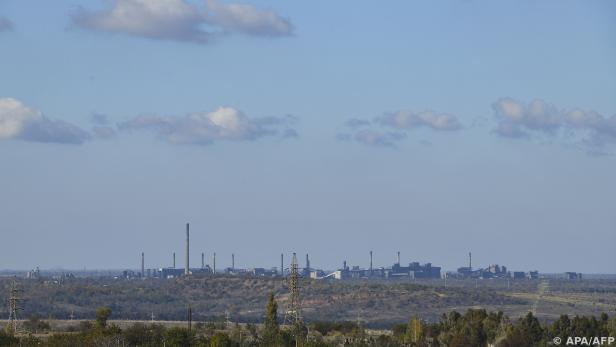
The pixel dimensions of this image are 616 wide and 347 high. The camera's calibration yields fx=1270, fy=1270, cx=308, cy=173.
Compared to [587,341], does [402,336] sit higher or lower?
lower

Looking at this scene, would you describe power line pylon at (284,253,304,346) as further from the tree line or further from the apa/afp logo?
the apa/afp logo

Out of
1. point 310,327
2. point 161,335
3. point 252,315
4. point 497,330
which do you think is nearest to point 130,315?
point 252,315

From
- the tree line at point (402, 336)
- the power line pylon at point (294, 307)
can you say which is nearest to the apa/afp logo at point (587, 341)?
the tree line at point (402, 336)

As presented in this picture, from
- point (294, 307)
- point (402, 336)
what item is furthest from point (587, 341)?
point (294, 307)

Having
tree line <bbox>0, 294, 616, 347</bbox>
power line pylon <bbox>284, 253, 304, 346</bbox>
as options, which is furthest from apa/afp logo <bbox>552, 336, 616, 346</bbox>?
power line pylon <bbox>284, 253, 304, 346</bbox>

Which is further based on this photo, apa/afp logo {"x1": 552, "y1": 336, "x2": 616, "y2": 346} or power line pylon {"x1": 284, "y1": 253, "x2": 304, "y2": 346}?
power line pylon {"x1": 284, "y1": 253, "x2": 304, "y2": 346}

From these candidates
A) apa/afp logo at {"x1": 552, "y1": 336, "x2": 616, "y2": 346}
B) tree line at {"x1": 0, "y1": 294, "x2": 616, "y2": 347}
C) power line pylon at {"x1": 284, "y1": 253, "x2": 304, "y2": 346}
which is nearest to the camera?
apa/afp logo at {"x1": 552, "y1": 336, "x2": 616, "y2": 346}

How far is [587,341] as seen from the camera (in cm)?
9150

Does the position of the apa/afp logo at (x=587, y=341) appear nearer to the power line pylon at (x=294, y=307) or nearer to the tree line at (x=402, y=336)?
the tree line at (x=402, y=336)

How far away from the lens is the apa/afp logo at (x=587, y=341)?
291ft

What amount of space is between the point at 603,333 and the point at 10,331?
173ft

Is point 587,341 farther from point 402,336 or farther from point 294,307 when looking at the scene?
point 294,307

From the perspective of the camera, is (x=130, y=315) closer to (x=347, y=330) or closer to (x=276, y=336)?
(x=347, y=330)

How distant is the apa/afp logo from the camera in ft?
291
